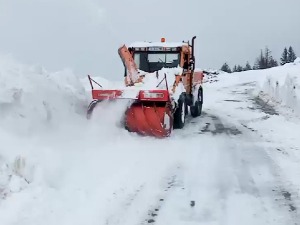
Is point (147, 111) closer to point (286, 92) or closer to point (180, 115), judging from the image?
point (180, 115)

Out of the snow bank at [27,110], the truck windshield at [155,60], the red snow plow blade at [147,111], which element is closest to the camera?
the snow bank at [27,110]

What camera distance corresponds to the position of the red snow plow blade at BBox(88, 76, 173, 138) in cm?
1016

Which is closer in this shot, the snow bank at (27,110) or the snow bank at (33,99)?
the snow bank at (27,110)

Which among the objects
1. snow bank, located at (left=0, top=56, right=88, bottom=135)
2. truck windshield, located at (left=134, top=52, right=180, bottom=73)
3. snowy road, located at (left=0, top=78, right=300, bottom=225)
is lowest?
snowy road, located at (left=0, top=78, right=300, bottom=225)

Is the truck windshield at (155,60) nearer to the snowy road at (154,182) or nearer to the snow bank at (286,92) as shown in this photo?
the snowy road at (154,182)

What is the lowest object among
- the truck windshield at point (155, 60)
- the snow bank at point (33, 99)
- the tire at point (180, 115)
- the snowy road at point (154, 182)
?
the snowy road at point (154, 182)

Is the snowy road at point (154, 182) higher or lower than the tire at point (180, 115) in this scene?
lower

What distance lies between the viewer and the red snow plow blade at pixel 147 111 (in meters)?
10.2

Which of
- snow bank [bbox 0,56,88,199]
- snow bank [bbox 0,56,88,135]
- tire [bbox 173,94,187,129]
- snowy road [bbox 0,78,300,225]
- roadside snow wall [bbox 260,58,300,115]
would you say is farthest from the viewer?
roadside snow wall [bbox 260,58,300,115]

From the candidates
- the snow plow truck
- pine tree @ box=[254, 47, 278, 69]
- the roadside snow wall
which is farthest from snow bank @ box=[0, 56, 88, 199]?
pine tree @ box=[254, 47, 278, 69]

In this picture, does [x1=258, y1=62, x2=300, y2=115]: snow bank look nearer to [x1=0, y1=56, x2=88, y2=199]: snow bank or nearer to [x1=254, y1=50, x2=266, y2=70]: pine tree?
[x1=0, y1=56, x2=88, y2=199]: snow bank

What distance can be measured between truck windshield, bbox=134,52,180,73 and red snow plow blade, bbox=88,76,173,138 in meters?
2.12

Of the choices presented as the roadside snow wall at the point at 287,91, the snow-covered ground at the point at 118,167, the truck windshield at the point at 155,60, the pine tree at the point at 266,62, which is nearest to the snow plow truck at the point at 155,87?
the truck windshield at the point at 155,60

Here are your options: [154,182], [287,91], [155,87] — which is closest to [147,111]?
[155,87]
